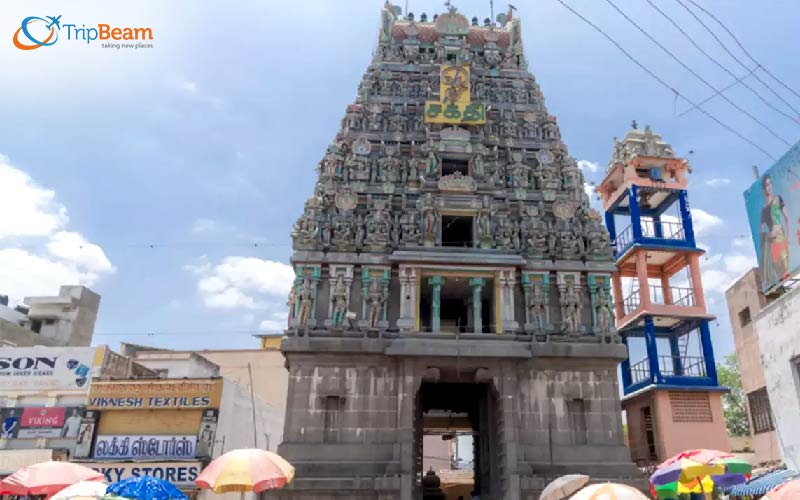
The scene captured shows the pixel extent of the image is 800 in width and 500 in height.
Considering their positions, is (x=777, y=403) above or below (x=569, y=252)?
below

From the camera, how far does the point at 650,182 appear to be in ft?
108

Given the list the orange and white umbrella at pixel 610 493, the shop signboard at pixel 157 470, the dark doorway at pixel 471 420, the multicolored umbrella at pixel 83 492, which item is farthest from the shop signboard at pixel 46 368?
the orange and white umbrella at pixel 610 493

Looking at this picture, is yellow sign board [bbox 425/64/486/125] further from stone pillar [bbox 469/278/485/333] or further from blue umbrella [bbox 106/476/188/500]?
blue umbrella [bbox 106/476/188/500]

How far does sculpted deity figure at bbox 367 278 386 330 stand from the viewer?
75.6 ft

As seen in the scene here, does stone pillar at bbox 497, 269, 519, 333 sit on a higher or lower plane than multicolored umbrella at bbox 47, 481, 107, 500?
higher

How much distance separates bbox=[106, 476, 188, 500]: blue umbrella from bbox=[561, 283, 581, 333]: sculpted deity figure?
16.3 metres

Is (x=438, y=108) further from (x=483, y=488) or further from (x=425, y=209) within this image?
(x=483, y=488)

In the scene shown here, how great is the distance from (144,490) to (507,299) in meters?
15.8

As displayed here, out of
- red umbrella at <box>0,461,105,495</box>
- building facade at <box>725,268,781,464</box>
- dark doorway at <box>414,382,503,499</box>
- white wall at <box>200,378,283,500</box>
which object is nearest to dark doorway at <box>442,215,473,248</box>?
dark doorway at <box>414,382,503,499</box>

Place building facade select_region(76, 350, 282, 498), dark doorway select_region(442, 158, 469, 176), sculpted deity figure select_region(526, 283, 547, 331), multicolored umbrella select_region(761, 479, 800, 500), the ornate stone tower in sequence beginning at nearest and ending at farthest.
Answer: multicolored umbrella select_region(761, 479, 800, 500) → the ornate stone tower → building facade select_region(76, 350, 282, 498) → sculpted deity figure select_region(526, 283, 547, 331) → dark doorway select_region(442, 158, 469, 176)

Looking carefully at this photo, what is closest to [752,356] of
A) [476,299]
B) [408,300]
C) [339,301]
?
[476,299]

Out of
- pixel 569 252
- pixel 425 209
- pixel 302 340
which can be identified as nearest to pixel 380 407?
pixel 302 340

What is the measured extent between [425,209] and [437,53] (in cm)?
1089

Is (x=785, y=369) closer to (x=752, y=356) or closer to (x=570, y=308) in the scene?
(x=570, y=308)
